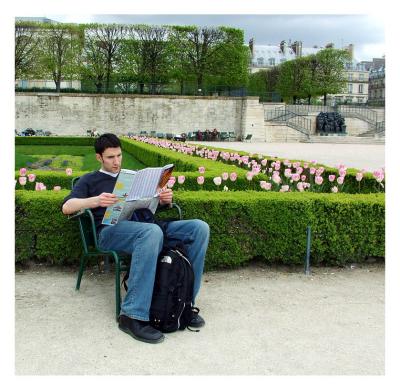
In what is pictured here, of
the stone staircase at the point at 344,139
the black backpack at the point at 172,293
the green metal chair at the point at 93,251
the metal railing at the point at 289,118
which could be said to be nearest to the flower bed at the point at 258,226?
the green metal chair at the point at 93,251

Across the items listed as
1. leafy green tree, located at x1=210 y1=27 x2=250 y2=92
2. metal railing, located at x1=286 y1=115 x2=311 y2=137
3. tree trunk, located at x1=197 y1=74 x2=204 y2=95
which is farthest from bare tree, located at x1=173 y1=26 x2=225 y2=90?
metal railing, located at x1=286 y1=115 x2=311 y2=137

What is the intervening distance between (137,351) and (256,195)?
218cm

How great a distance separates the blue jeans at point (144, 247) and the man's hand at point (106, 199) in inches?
7.0

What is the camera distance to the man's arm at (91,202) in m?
3.29

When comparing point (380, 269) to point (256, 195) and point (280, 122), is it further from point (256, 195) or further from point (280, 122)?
point (280, 122)

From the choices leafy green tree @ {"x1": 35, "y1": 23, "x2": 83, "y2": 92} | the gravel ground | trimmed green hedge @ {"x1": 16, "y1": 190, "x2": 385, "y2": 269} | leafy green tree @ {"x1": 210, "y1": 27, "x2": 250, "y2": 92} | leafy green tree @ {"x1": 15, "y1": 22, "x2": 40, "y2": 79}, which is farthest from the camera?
leafy green tree @ {"x1": 210, "y1": 27, "x2": 250, "y2": 92}

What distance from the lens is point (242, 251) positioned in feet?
14.8

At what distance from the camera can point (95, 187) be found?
3566mm

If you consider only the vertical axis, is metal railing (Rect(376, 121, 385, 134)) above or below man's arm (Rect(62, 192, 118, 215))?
above

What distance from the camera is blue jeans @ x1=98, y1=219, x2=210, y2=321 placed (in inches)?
124

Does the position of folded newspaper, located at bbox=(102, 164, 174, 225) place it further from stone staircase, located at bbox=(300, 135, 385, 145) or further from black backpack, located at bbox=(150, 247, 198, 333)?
stone staircase, located at bbox=(300, 135, 385, 145)

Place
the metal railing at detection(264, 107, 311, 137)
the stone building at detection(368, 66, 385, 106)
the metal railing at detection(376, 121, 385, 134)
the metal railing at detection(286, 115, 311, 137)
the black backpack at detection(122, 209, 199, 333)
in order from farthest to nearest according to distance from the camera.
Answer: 1. the stone building at detection(368, 66, 385, 106)
2. the metal railing at detection(376, 121, 385, 134)
3. the metal railing at detection(264, 107, 311, 137)
4. the metal railing at detection(286, 115, 311, 137)
5. the black backpack at detection(122, 209, 199, 333)

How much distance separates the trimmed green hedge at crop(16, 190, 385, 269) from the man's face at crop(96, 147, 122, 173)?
942 mm

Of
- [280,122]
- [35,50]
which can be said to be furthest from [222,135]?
[35,50]
